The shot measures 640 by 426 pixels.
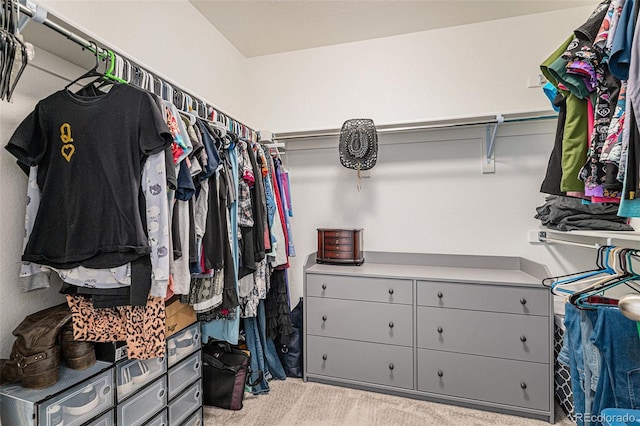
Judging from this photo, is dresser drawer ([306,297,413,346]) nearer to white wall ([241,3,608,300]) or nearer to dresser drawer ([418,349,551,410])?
dresser drawer ([418,349,551,410])

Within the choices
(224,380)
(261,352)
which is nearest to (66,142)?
(224,380)

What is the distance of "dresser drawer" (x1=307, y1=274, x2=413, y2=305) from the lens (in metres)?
2.07

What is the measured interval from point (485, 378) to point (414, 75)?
219 cm

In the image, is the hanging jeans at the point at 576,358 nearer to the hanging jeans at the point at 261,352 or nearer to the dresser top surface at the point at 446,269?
the dresser top surface at the point at 446,269

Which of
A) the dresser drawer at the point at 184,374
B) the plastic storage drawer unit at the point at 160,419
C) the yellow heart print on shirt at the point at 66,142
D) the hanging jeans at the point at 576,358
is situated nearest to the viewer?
the hanging jeans at the point at 576,358

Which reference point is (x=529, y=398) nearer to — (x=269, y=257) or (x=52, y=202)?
(x=269, y=257)

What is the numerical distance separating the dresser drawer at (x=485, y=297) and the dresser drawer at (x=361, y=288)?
0.37 feet

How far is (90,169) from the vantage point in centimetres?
111

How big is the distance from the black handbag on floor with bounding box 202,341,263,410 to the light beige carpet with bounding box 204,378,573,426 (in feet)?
0.17

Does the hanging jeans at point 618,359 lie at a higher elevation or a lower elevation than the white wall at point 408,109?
lower

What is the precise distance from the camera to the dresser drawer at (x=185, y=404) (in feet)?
5.08

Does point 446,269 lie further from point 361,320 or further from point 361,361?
point 361,361

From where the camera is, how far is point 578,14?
2.16 meters

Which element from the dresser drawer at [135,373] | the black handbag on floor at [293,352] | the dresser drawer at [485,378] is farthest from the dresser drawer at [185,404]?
the dresser drawer at [485,378]
